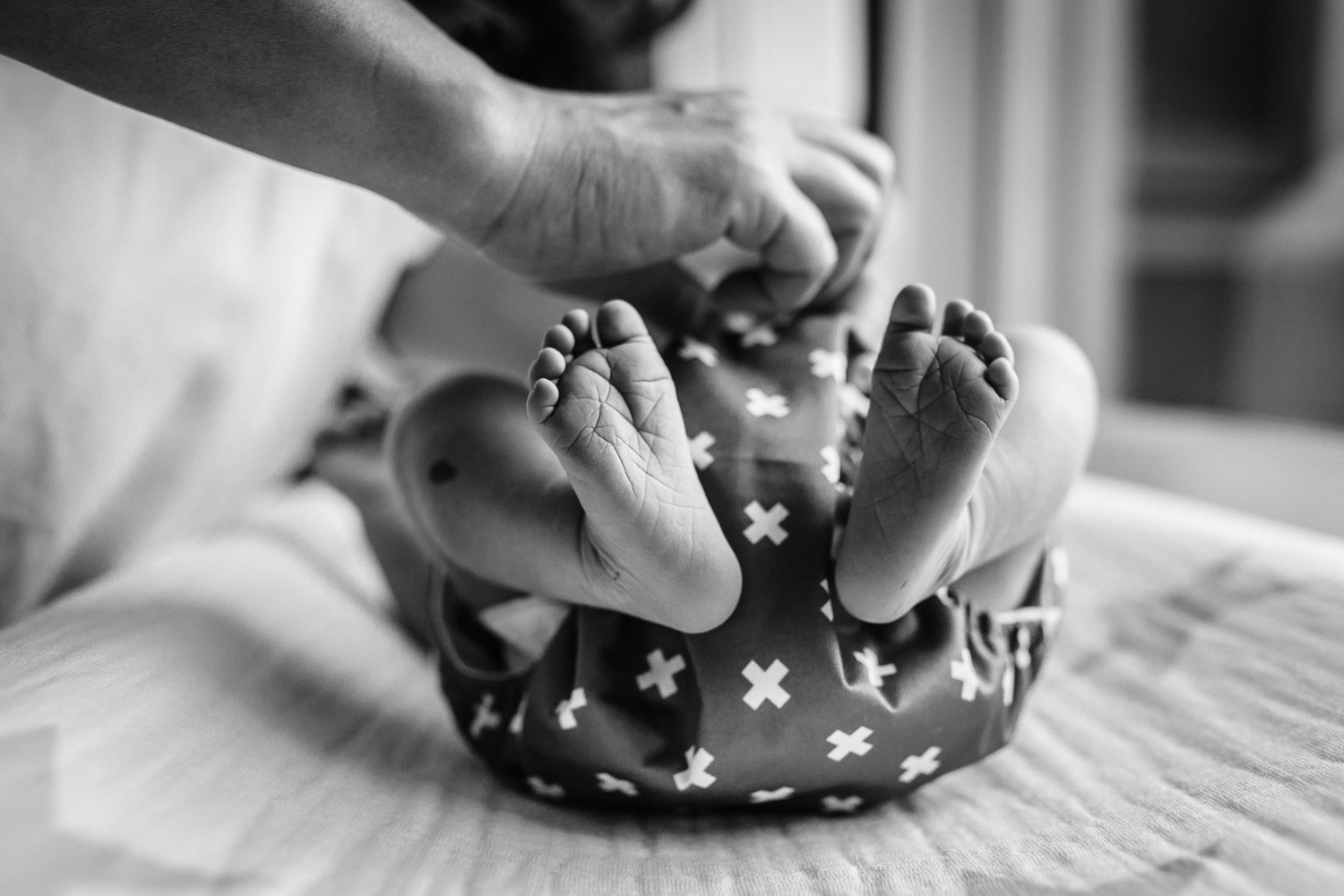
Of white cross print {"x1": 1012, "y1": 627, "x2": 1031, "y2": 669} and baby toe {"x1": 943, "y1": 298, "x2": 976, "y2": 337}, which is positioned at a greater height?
baby toe {"x1": 943, "y1": 298, "x2": 976, "y2": 337}

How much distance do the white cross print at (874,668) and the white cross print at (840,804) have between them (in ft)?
0.21

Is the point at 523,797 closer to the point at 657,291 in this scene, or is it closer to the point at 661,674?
the point at 661,674

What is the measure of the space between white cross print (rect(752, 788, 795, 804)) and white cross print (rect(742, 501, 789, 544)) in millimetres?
132

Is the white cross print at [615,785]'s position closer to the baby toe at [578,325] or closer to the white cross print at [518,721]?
the white cross print at [518,721]

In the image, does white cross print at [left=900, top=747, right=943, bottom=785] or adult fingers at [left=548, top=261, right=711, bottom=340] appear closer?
white cross print at [left=900, top=747, right=943, bottom=785]

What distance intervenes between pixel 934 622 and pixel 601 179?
0.33 metres

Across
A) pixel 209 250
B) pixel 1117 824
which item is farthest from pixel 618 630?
pixel 209 250

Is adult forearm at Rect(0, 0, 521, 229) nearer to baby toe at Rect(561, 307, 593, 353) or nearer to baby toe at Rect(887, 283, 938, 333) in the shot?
baby toe at Rect(561, 307, 593, 353)

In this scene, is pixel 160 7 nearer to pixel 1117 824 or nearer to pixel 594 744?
pixel 594 744

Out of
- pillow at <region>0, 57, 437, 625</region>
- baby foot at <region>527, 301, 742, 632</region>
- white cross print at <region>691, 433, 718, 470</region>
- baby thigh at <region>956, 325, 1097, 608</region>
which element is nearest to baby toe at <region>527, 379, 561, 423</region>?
baby foot at <region>527, 301, 742, 632</region>

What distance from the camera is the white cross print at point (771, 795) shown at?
57 cm

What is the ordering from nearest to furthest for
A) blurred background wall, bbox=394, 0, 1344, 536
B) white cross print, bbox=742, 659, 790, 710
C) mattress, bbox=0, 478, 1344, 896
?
mattress, bbox=0, 478, 1344, 896
white cross print, bbox=742, 659, 790, 710
blurred background wall, bbox=394, 0, 1344, 536

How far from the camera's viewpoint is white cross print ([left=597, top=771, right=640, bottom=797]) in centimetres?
58

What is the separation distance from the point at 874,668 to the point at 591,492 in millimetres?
193
